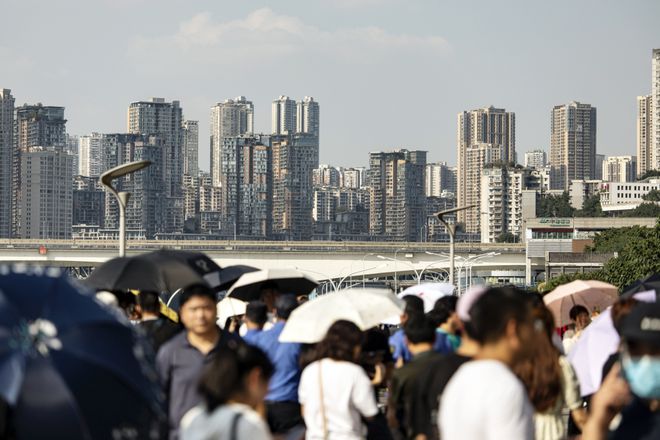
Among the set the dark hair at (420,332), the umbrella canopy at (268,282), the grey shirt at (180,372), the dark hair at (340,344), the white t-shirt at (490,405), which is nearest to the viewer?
the white t-shirt at (490,405)

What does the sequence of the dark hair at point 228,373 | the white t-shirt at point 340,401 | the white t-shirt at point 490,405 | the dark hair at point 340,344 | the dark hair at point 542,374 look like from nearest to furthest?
the white t-shirt at point 490,405, the dark hair at point 228,373, the dark hair at point 542,374, the white t-shirt at point 340,401, the dark hair at point 340,344

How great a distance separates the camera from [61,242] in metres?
104

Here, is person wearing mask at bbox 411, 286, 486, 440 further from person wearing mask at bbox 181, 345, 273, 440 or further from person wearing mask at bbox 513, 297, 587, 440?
person wearing mask at bbox 181, 345, 273, 440

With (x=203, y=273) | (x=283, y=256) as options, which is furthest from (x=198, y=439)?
(x=283, y=256)

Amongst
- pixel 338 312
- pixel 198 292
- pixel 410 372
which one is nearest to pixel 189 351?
pixel 198 292

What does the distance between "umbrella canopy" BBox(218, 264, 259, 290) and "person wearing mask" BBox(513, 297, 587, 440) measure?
6134 mm

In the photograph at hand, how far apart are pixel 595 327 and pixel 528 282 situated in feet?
327

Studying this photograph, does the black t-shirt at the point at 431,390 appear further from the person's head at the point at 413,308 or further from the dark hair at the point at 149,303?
the dark hair at the point at 149,303

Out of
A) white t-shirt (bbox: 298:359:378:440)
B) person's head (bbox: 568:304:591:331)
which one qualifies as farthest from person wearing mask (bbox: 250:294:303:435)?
person's head (bbox: 568:304:591:331)

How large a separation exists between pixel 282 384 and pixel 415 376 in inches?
74.3

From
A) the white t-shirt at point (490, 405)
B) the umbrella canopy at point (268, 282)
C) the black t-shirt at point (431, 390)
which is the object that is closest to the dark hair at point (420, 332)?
the black t-shirt at point (431, 390)

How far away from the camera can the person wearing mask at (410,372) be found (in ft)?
24.7

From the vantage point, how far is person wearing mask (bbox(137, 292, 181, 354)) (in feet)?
30.7

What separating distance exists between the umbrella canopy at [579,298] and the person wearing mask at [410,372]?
578 centimetres
